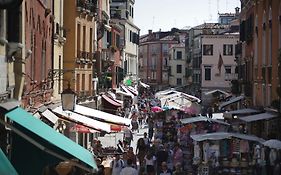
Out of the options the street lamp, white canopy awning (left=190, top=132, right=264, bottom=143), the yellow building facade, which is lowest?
white canopy awning (left=190, top=132, right=264, bottom=143)

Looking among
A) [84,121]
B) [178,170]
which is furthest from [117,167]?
[178,170]

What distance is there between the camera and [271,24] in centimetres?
3288

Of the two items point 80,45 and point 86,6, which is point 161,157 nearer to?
point 80,45

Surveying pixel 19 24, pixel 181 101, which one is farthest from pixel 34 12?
pixel 181 101

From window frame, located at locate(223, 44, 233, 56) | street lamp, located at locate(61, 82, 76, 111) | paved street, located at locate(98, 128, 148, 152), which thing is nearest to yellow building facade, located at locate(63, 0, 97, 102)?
paved street, located at locate(98, 128, 148, 152)

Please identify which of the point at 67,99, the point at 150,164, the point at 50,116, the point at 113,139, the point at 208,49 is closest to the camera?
the point at 50,116

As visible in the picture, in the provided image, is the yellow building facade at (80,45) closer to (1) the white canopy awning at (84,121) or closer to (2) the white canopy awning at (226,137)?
(1) the white canopy awning at (84,121)

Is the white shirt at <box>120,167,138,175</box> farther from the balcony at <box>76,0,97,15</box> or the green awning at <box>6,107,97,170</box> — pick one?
the balcony at <box>76,0,97,15</box>

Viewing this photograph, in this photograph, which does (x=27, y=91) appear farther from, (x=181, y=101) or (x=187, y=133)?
(x=181, y=101)

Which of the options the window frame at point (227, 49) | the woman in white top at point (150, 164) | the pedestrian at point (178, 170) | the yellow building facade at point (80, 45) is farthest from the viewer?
the window frame at point (227, 49)

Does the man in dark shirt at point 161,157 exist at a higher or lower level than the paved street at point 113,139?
higher

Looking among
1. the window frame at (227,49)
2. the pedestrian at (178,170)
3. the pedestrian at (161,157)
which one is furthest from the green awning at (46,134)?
the window frame at (227,49)

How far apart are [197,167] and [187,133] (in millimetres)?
8152

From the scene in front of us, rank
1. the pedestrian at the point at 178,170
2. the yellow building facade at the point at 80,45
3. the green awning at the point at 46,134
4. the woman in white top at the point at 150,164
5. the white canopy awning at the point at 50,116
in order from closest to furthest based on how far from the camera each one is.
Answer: the green awning at the point at 46,134
the white canopy awning at the point at 50,116
the pedestrian at the point at 178,170
the woman in white top at the point at 150,164
the yellow building facade at the point at 80,45
